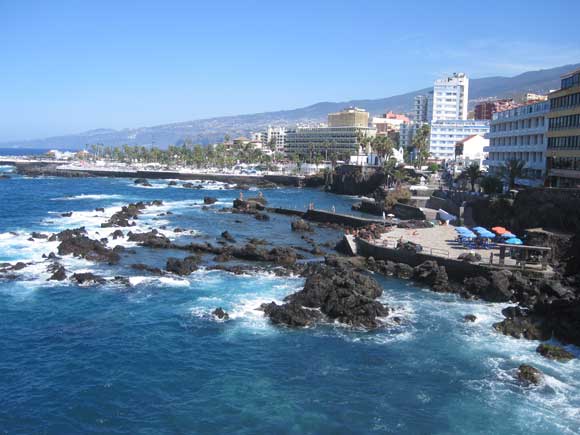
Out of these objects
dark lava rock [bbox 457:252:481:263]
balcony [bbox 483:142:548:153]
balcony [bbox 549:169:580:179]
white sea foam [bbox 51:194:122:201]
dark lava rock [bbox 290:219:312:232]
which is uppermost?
balcony [bbox 483:142:548:153]

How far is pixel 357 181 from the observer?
119938mm

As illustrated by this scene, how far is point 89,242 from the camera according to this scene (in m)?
50.2

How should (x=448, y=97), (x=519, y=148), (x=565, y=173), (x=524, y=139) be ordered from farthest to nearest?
(x=448, y=97), (x=519, y=148), (x=524, y=139), (x=565, y=173)

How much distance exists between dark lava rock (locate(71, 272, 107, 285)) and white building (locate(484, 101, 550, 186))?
150ft

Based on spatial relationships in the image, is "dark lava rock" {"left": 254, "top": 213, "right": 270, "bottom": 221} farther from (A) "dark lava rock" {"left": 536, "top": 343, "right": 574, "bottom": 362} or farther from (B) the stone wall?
(A) "dark lava rock" {"left": 536, "top": 343, "right": 574, "bottom": 362}

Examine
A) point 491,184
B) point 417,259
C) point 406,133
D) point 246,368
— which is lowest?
point 246,368

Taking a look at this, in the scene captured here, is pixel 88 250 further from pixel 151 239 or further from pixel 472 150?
pixel 472 150

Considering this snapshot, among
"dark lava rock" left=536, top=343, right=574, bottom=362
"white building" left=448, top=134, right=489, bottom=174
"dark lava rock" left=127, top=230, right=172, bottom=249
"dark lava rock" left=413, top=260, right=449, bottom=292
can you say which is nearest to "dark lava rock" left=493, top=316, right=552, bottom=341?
"dark lava rock" left=536, top=343, right=574, bottom=362

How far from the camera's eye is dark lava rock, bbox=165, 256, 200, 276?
42.3m

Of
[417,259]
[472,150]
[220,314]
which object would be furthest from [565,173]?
[472,150]

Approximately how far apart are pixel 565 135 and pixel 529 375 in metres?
38.7

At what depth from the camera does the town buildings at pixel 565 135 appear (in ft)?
174

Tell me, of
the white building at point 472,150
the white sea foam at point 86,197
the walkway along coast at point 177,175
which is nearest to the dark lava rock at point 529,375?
the white sea foam at point 86,197

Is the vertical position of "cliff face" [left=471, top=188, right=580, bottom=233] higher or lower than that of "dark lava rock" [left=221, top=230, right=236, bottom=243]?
higher
